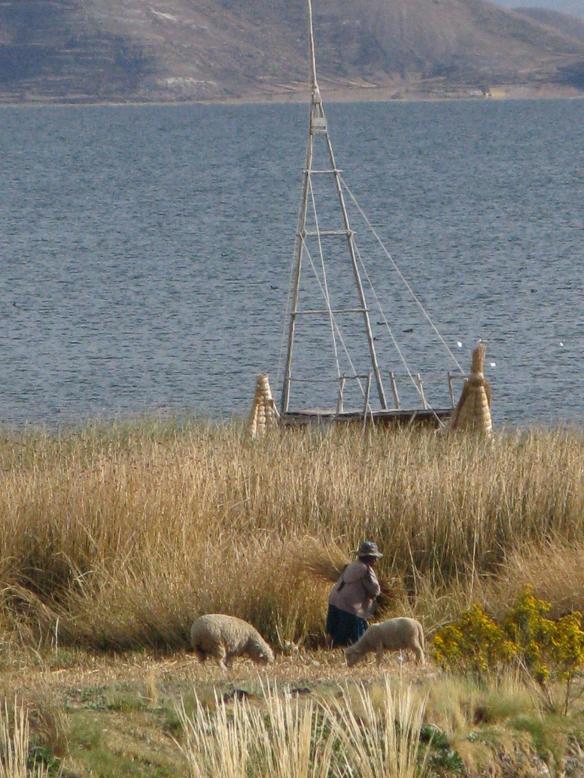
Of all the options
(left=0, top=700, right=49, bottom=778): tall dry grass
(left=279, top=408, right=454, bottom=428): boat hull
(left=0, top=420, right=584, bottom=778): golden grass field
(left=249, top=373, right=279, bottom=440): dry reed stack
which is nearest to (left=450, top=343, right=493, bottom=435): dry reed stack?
(left=279, top=408, right=454, bottom=428): boat hull

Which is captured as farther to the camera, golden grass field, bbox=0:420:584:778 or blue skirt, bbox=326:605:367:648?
golden grass field, bbox=0:420:584:778

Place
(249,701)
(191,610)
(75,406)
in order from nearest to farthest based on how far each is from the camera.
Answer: (249,701) < (191,610) < (75,406)

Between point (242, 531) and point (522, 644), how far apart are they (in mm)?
4285

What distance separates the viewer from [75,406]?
22625 mm

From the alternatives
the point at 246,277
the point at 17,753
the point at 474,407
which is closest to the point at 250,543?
the point at 474,407

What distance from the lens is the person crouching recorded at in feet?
32.7

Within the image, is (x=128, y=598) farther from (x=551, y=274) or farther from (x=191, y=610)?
(x=551, y=274)

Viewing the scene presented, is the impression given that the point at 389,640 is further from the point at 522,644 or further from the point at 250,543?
the point at 250,543

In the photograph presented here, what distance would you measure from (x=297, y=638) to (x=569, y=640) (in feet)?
10.8

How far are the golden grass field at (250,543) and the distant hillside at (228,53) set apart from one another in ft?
556

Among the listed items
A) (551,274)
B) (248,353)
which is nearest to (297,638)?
(248,353)

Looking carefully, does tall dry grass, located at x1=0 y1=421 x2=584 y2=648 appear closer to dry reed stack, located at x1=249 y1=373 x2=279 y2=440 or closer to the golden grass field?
the golden grass field

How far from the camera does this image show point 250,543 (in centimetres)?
1159

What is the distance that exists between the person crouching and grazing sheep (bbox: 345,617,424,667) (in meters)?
0.60
